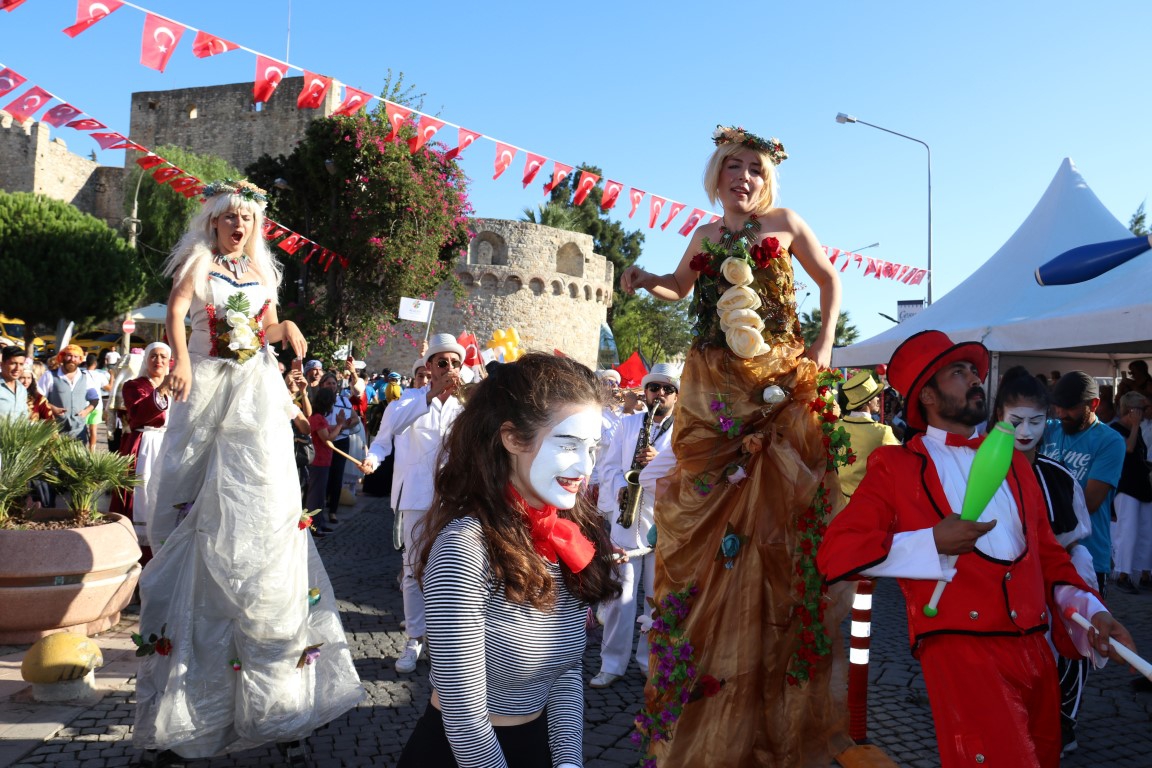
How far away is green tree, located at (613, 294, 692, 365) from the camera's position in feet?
162

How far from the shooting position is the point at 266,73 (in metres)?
8.46

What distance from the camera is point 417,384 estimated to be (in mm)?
8414

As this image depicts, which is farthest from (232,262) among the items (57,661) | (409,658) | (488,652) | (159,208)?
(159,208)

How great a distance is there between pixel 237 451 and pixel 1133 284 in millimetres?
6626

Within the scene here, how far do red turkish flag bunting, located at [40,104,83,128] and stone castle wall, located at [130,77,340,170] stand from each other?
29590mm

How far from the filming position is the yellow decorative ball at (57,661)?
4.20 meters

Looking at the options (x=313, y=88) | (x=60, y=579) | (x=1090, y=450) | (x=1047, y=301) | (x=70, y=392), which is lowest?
(x=60, y=579)

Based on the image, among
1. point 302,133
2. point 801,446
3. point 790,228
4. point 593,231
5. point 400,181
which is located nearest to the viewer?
point 801,446

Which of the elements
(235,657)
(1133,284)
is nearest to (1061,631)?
(235,657)

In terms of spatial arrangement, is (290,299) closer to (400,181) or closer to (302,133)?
(400,181)

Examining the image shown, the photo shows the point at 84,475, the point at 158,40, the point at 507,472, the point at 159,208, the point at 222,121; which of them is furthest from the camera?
the point at 222,121

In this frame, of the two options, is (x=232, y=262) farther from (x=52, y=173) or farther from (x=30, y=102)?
(x=52, y=173)

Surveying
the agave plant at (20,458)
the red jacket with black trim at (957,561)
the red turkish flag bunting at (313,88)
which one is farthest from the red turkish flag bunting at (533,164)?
the red jacket with black trim at (957,561)

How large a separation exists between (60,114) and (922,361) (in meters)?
9.79
